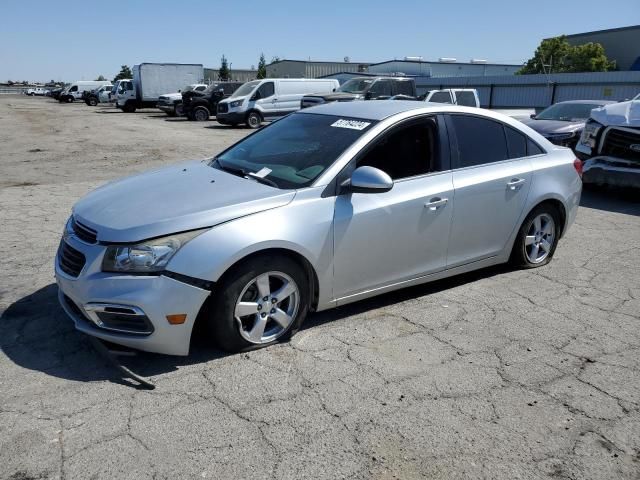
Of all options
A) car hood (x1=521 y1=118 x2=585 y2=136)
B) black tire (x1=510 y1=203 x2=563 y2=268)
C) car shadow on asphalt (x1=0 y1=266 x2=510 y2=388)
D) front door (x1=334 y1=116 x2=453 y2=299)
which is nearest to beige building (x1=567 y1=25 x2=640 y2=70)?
car hood (x1=521 y1=118 x2=585 y2=136)

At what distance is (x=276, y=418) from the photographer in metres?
2.90

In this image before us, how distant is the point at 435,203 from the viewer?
13.7 feet

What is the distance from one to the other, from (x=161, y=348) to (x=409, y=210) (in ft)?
6.55

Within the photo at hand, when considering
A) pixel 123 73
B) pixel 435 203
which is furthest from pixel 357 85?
pixel 123 73

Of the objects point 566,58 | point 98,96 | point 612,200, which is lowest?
point 612,200

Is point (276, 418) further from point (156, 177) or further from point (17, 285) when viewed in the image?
point (17, 285)

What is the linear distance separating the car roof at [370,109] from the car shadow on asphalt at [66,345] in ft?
4.95

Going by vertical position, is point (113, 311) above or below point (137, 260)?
below

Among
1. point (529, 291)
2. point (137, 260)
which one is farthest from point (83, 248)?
point (529, 291)

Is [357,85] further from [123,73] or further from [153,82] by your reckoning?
[123,73]

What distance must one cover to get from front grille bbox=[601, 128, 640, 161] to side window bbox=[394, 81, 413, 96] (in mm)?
13942

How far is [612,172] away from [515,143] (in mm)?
4306

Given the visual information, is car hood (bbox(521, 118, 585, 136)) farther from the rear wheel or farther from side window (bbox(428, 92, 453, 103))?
the rear wheel

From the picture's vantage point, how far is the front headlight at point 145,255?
10.4 feet
